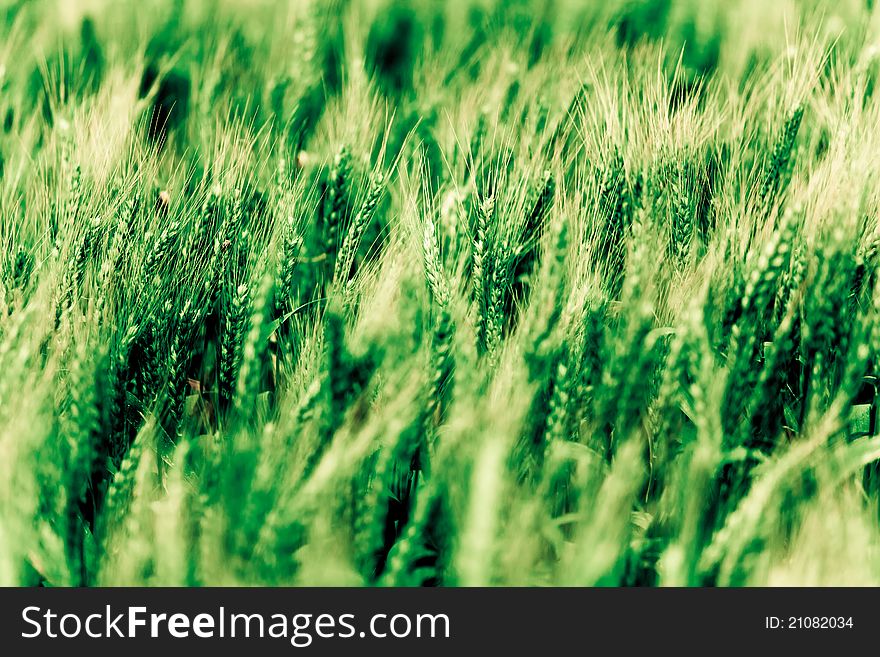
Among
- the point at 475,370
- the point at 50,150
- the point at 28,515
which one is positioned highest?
the point at 50,150

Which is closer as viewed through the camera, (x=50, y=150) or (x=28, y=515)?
(x=28, y=515)

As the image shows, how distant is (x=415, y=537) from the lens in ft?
2.32

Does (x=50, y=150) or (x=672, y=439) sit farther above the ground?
(x=50, y=150)

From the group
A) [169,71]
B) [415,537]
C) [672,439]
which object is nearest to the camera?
[415,537]

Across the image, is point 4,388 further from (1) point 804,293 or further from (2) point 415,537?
(1) point 804,293

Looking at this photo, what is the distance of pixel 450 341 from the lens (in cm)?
79

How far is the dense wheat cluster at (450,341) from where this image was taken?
703 millimetres

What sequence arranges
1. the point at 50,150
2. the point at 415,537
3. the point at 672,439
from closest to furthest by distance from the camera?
the point at 415,537, the point at 672,439, the point at 50,150

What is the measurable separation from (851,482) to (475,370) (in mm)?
532

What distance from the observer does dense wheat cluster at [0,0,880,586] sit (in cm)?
70

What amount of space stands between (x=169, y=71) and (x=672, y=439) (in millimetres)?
1125

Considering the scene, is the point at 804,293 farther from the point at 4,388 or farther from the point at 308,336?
the point at 4,388
